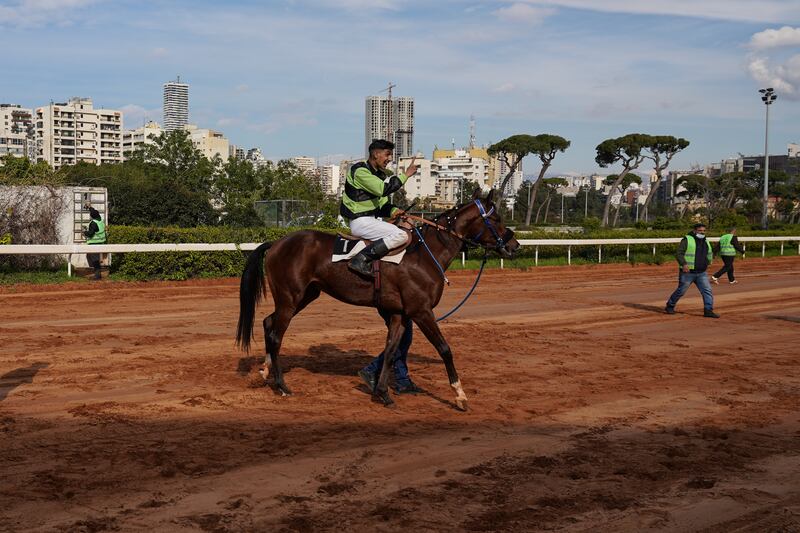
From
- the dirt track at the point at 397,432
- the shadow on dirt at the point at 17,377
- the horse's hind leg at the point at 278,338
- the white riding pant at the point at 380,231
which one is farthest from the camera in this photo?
the horse's hind leg at the point at 278,338

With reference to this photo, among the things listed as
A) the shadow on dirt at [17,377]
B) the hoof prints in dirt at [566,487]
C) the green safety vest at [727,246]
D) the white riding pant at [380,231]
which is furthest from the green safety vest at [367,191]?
the green safety vest at [727,246]

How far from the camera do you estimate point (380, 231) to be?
7.89m

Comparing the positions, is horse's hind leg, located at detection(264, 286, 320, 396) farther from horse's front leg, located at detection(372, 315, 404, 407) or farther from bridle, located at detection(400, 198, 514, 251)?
bridle, located at detection(400, 198, 514, 251)

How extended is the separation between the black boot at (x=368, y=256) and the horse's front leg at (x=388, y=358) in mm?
581

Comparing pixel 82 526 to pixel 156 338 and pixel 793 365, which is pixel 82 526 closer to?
pixel 156 338

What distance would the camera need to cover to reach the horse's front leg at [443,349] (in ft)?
25.0

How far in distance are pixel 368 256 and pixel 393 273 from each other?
313 millimetres

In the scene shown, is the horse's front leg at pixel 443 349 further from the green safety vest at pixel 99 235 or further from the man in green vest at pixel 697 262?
the green safety vest at pixel 99 235

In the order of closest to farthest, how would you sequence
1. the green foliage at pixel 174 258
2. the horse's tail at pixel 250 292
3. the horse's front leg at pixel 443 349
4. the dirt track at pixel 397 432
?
1. the dirt track at pixel 397 432
2. the horse's front leg at pixel 443 349
3. the horse's tail at pixel 250 292
4. the green foliage at pixel 174 258

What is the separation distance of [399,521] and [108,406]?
152 inches

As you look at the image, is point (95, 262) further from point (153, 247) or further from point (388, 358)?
point (388, 358)

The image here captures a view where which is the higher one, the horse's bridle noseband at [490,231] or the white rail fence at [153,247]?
the horse's bridle noseband at [490,231]

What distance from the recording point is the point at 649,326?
45.8 feet

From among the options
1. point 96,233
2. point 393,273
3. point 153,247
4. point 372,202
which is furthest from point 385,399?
point 96,233
